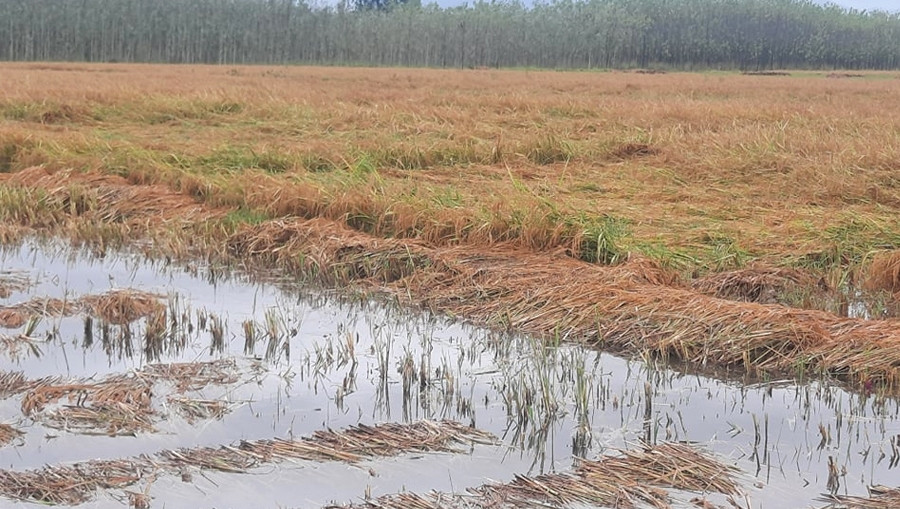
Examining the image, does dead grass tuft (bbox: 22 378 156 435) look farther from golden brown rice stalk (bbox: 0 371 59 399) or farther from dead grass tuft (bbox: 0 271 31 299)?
dead grass tuft (bbox: 0 271 31 299)

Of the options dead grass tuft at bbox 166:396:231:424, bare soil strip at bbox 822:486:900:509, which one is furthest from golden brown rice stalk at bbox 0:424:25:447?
bare soil strip at bbox 822:486:900:509

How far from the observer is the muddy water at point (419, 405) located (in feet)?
12.4

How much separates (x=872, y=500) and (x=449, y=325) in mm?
3089

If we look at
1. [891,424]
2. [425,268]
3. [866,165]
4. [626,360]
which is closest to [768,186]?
[866,165]

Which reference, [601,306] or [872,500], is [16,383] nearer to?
[601,306]

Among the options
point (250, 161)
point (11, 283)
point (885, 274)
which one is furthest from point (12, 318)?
point (250, 161)

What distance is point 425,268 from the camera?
285 inches

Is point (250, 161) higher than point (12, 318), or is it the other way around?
point (250, 161)

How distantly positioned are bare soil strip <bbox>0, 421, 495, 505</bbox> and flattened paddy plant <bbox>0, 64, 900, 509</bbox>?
0.01 metres

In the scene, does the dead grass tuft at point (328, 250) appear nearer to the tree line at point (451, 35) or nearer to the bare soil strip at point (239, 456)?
the bare soil strip at point (239, 456)

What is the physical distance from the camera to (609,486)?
12.0ft

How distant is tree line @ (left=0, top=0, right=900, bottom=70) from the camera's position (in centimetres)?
6750

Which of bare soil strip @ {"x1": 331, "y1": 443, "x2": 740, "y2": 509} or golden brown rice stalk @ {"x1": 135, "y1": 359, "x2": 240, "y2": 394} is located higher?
bare soil strip @ {"x1": 331, "y1": 443, "x2": 740, "y2": 509}

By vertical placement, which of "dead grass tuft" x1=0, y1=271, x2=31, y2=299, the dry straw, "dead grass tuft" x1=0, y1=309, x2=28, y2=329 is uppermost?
the dry straw
